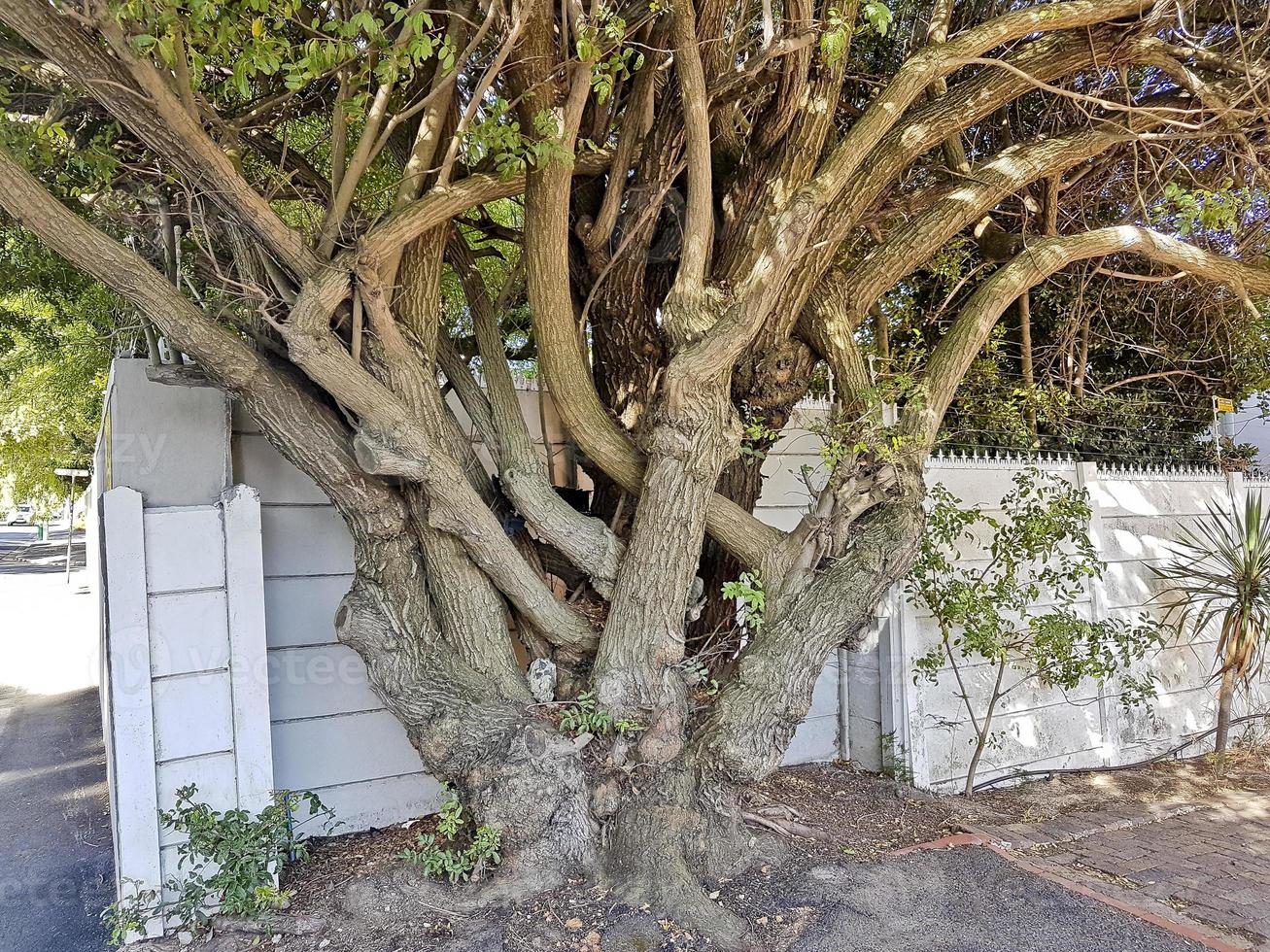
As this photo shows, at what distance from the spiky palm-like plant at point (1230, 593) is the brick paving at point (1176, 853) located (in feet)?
2.76

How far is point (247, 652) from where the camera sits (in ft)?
10.5

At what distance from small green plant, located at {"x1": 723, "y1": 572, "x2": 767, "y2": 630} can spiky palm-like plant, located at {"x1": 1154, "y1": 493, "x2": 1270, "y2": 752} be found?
12.6ft

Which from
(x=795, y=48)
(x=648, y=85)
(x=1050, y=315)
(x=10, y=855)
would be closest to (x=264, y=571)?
(x=10, y=855)

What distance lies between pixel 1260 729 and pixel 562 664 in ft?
20.0

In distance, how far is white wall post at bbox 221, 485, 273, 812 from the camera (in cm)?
318

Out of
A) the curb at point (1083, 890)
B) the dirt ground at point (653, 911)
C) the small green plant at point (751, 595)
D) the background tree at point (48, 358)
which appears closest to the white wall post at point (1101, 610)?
the dirt ground at point (653, 911)

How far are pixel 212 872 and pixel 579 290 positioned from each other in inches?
122

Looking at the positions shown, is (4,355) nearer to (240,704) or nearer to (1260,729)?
(240,704)

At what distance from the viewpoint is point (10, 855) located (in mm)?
3943

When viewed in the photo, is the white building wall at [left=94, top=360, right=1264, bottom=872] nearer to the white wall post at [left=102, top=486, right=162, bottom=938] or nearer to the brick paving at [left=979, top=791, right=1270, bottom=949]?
the white wall post at [left=102, top=486, right=162, bottom=938]

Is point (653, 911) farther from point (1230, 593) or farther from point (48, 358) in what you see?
point (48, 358)

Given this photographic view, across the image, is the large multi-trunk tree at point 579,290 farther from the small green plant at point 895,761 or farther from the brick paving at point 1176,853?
the brick paving at point 1176,853

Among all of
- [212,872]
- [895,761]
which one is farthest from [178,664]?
[895,761]

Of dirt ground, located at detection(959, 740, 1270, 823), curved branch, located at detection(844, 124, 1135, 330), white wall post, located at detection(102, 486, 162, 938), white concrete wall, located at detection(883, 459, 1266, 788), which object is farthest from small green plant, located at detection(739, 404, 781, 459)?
white wall post, located at detection(102, 486, 162, 938)
